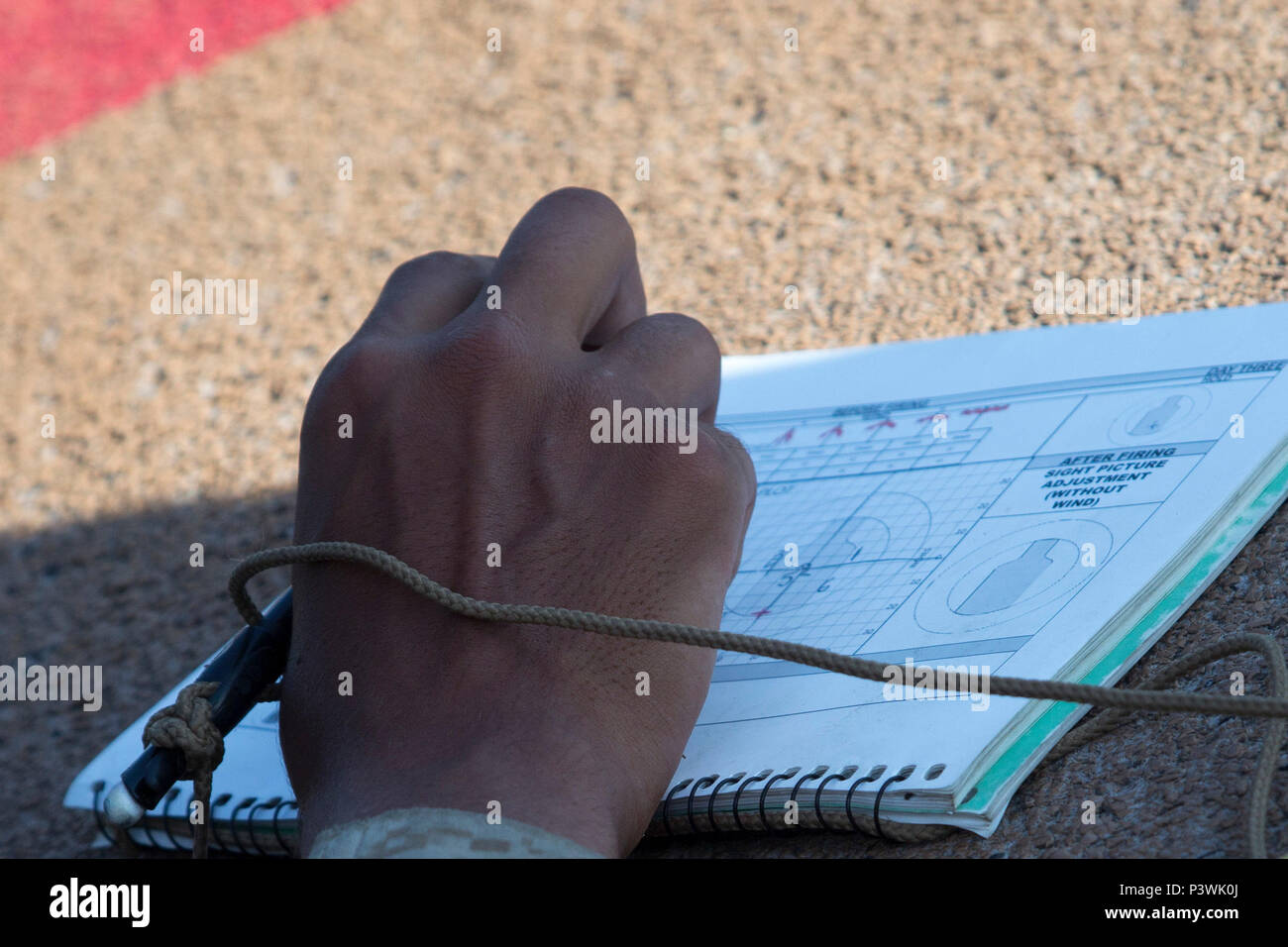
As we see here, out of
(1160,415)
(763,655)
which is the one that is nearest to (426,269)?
(763,655)

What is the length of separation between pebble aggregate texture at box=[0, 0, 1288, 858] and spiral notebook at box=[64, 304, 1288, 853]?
3 centimetres

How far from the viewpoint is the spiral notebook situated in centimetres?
61

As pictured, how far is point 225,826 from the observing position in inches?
29.3

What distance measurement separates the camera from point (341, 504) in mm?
666

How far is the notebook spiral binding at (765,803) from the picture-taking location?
59cm

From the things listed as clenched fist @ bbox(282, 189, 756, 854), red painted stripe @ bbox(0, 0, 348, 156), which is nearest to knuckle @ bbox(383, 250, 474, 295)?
clenched fist @ bbox(282, 189, 756, 854)

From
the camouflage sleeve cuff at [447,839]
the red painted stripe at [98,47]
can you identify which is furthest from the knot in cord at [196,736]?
the red painted stripe at [98,47]

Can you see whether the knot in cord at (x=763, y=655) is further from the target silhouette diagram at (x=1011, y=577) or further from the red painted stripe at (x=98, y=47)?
the red painted stripe at (x=98, y=47)

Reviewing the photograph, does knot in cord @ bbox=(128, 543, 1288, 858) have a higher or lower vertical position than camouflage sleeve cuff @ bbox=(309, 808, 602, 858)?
higher

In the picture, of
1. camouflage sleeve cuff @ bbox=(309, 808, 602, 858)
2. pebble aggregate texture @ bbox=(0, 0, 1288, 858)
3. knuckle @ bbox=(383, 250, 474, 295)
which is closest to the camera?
camouflage sleeve cuff @ bbox=(309, 808, 602, 858)

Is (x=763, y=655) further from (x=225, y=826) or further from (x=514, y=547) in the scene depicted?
(x=225, y=826)

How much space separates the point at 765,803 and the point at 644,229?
0.77m

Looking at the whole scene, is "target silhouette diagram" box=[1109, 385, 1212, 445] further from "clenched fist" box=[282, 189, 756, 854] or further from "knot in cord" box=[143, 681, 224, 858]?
"knot in cord" box=[143, 681, 224, 858]
